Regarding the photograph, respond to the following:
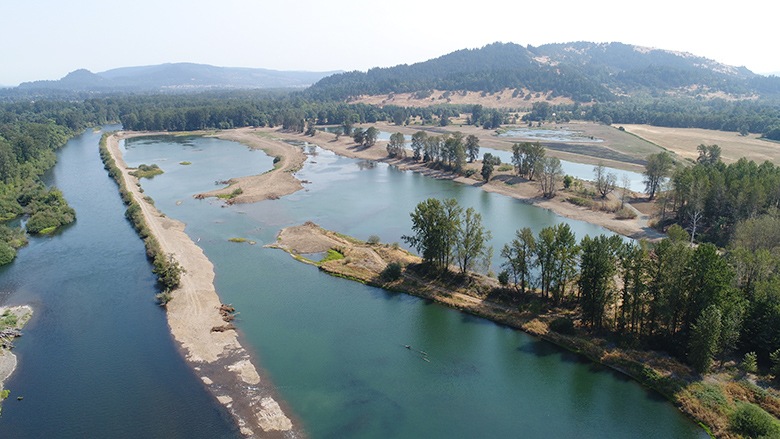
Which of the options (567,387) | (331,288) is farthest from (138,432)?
(567,387)

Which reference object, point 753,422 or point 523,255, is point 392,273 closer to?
point 523,255

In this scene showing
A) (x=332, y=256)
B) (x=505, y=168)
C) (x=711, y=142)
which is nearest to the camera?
(x=332, y=256)

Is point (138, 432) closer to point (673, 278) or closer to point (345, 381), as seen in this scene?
point (345, 381)

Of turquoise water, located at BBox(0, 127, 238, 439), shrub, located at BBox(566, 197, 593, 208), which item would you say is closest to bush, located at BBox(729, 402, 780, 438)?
turquoise water, located at BBox(0, 127, 238, 439)

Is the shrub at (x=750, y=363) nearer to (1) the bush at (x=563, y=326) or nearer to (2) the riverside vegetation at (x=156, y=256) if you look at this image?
(1) the bush at (x=563, y=326)

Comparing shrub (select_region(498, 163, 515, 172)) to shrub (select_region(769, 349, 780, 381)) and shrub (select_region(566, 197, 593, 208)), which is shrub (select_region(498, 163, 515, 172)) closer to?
shrub (select_region(566, 197, 593, 208))

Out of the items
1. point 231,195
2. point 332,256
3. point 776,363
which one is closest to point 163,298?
point 332,256

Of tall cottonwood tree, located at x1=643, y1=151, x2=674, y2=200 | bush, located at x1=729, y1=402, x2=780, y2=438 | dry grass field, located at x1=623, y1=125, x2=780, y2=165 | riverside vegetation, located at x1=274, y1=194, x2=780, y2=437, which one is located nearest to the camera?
bush, located at x1=729, y1=402, x2=780, y2=438

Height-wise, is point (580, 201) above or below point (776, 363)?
above
